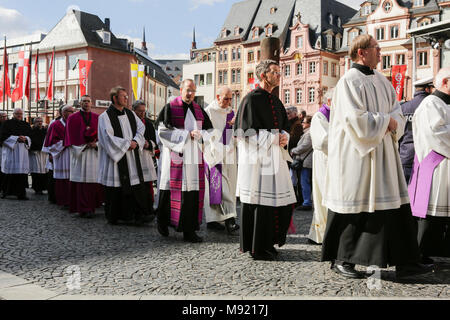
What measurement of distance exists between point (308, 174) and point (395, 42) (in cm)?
3746

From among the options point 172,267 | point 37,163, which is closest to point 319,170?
point 172,267

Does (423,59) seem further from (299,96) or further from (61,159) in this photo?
(61,159)

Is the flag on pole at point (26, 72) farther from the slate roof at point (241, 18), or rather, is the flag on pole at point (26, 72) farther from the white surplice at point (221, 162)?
the slate roof at point (241, 18)

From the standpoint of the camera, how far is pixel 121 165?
25.4ft

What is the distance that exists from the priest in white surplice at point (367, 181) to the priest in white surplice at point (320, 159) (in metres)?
1.20

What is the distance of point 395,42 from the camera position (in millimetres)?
42875

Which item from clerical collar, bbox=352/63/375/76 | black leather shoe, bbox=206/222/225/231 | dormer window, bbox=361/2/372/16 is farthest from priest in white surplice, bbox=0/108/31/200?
dormer window, bbox=361/2/372/16

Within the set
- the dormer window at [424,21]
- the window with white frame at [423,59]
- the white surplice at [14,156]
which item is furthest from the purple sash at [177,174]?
the dormer window at [424,21]

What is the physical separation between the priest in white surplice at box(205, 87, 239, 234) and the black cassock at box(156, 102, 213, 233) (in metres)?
0.59

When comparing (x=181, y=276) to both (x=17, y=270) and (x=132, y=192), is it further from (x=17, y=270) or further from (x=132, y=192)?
(x=132, y=192)

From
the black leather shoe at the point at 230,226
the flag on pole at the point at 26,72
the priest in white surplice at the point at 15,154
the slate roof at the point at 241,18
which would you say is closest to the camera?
the black leather shoe at the point at 230,226

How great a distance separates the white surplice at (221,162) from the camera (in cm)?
668

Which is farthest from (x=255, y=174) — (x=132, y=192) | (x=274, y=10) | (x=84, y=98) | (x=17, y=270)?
(x=274, y=10)

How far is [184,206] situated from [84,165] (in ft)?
10.8
